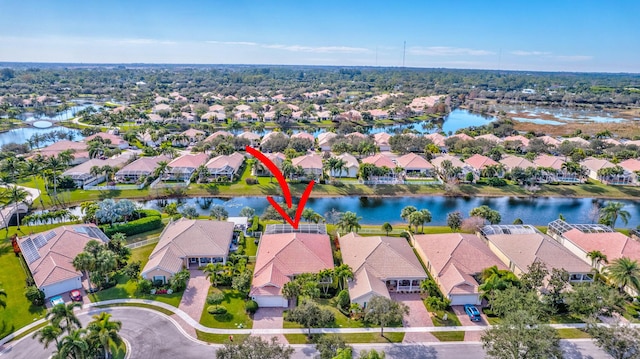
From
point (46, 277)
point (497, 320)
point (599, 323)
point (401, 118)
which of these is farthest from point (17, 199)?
point (401, 118)

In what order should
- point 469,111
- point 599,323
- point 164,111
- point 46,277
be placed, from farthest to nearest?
point 469,111, point 164,111, point 46,277, point 599,323

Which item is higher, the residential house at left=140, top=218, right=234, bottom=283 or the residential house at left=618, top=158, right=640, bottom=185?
the residential house at left=618, top=158, right=640, bottom=185

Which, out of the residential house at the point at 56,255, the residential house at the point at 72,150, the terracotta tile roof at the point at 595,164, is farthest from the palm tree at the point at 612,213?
the residential house at the point at 72,150

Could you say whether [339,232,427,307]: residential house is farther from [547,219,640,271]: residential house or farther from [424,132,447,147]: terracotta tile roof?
[424,132,447,147]: terracotta tile roof

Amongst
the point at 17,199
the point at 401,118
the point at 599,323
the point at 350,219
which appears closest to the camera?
the point at 599,323

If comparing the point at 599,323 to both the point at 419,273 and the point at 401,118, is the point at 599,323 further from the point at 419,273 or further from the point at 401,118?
the point at 401,118

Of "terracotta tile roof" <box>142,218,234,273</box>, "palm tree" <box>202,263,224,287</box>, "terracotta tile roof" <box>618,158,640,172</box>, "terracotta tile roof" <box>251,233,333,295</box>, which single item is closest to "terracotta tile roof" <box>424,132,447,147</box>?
"terracotta tile roof" <box>618,158,640,172</box>
